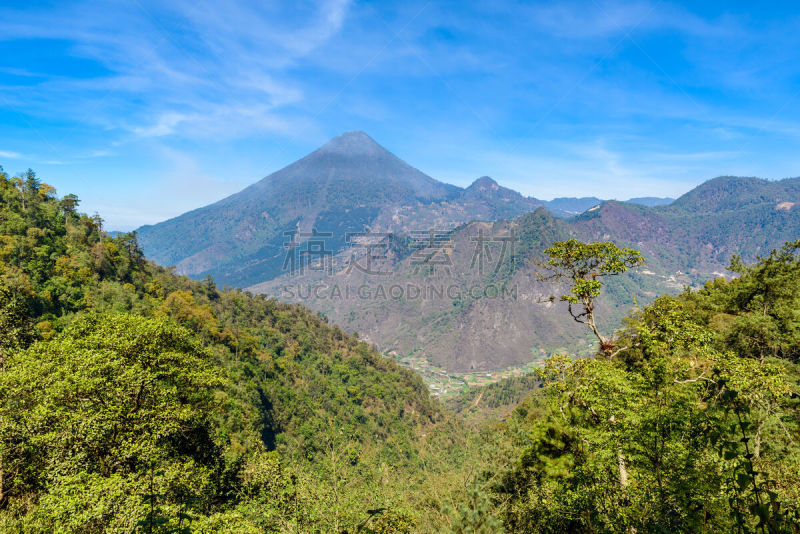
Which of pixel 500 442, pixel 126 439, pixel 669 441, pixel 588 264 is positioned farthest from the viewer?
pixel 500 442

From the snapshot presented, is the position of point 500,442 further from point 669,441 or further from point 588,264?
point 669,441

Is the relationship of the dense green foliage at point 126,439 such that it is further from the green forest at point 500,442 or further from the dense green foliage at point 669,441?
the dense green foliage at point 669,441

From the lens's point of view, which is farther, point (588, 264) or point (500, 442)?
point (500, 442)

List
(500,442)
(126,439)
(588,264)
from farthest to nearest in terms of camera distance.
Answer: (500,442) → (588,264) → (126,439)

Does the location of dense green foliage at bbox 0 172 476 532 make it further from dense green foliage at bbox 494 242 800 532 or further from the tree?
the tree

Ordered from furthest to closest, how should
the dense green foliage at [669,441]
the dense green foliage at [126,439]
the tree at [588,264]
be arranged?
the tree at [588,264]
the dense green foliage at [126,439]
the dense green foliage at [669,441]

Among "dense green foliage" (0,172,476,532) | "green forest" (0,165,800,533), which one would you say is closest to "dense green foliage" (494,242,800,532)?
"green forest" (0,165,800,533)

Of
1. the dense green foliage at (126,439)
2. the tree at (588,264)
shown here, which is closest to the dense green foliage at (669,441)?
the tree at (588,264)

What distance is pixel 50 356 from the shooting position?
1700 centimetres

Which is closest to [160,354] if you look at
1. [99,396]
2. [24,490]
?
[99,396]

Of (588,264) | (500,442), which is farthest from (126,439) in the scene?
(500,442)

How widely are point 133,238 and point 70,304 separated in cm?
3965

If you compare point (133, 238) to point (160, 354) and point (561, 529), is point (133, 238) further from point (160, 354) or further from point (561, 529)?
point (561, 529)

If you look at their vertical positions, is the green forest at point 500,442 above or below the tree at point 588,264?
below
